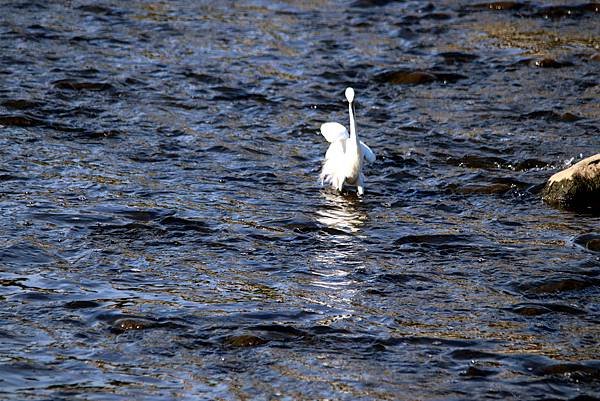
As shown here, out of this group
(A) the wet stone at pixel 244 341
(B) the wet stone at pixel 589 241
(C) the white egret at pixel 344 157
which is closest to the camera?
(A) the wet stone at pixel 244 341

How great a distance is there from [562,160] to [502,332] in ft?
10.4

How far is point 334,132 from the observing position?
8.16 m

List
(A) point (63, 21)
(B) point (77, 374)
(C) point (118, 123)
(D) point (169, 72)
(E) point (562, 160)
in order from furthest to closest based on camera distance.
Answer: (A) point (63, 21)
(D) point (169, 72)
(C) point (118, 123)
(E) point (562, 160)
(B) point (77, 374)

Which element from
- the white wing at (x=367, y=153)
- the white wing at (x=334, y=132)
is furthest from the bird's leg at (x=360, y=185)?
the white wing at (x=334, y=132)

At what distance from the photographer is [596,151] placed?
327 inches

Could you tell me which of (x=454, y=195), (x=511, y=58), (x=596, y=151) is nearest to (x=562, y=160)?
(x=596, y=151)

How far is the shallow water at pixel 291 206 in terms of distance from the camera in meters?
5.01

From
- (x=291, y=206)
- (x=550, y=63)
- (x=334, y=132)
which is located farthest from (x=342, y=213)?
(x=550, y=63)

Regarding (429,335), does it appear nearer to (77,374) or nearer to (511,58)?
(77,374)

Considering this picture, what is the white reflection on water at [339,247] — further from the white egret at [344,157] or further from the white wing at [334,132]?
the white wing at [334,132]

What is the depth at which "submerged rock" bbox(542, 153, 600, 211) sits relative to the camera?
720cm

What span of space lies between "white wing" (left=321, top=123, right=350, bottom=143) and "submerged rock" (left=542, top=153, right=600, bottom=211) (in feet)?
5.30

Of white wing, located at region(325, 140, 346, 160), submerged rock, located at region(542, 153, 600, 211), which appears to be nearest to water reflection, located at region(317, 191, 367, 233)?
white wing, located at region(325, 140, 346, 160)

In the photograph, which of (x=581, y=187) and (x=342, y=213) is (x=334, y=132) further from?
(x=581, y=187)
